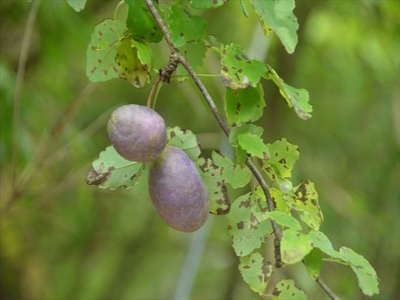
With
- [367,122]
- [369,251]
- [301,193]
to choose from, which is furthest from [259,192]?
[367,122]

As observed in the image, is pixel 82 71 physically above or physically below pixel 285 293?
below

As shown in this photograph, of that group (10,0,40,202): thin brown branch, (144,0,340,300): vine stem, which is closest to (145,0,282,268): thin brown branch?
(144,0,340,300): vine stem

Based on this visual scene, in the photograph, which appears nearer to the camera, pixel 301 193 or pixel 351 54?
pixel 301 193

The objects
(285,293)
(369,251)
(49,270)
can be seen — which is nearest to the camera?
(285,293)

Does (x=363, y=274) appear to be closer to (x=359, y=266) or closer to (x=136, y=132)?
(x=359, y=266)

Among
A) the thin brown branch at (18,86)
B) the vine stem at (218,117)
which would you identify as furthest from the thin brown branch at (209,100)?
the thin brown branch at (18,86)

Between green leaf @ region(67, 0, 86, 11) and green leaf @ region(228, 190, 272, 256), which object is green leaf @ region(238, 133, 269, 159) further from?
green leaf @ region(67, 0, 86, 11)

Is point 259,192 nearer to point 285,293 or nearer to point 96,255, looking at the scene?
point 285,293

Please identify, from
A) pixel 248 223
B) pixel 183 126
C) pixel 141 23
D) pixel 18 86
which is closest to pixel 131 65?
pixel 141 23
